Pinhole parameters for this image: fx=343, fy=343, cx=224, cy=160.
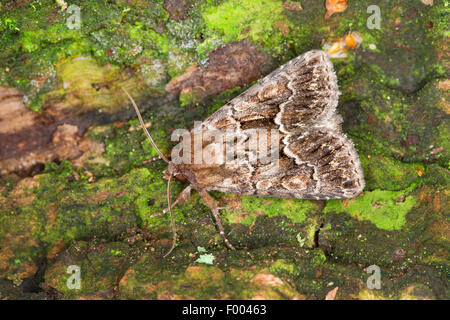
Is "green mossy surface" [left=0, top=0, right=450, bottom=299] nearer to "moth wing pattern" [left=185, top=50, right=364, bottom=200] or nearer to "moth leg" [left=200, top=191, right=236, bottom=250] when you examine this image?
"moth leg" [left=200, top=191, right=236, bottom=250]

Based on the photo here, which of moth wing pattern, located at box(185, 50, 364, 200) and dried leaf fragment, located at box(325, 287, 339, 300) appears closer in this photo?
dried leaf fragment, located at box(325, 287, 339, 300)

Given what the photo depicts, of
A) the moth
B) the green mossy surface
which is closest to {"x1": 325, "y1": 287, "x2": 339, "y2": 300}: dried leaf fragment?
the green mossy surface

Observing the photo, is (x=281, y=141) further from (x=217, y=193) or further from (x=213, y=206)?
(x=213, y=206)

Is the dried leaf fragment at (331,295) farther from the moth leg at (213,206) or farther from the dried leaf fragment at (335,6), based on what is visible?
the dried leaf fragment at (335,6)

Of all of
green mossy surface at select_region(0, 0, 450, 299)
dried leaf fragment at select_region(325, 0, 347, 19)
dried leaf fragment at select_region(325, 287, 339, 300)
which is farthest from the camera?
dried leaf fragment at select_region(325, 0, 347, 19)

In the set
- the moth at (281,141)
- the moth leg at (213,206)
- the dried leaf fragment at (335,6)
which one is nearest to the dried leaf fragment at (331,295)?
the moth at (281,141)

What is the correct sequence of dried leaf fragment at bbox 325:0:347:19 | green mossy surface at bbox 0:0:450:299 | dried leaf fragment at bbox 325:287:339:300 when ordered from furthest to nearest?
dried leaf fragment at bbox 325:0:347:19 → green mossy surface at bbox 0:0:450:299 → dried leaf fragment at bbox 325:287:339:300

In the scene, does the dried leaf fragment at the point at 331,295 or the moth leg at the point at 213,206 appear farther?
the moth leg at the point at 213,206

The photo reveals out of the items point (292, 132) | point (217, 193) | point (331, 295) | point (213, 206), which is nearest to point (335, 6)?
point (292, 132)
